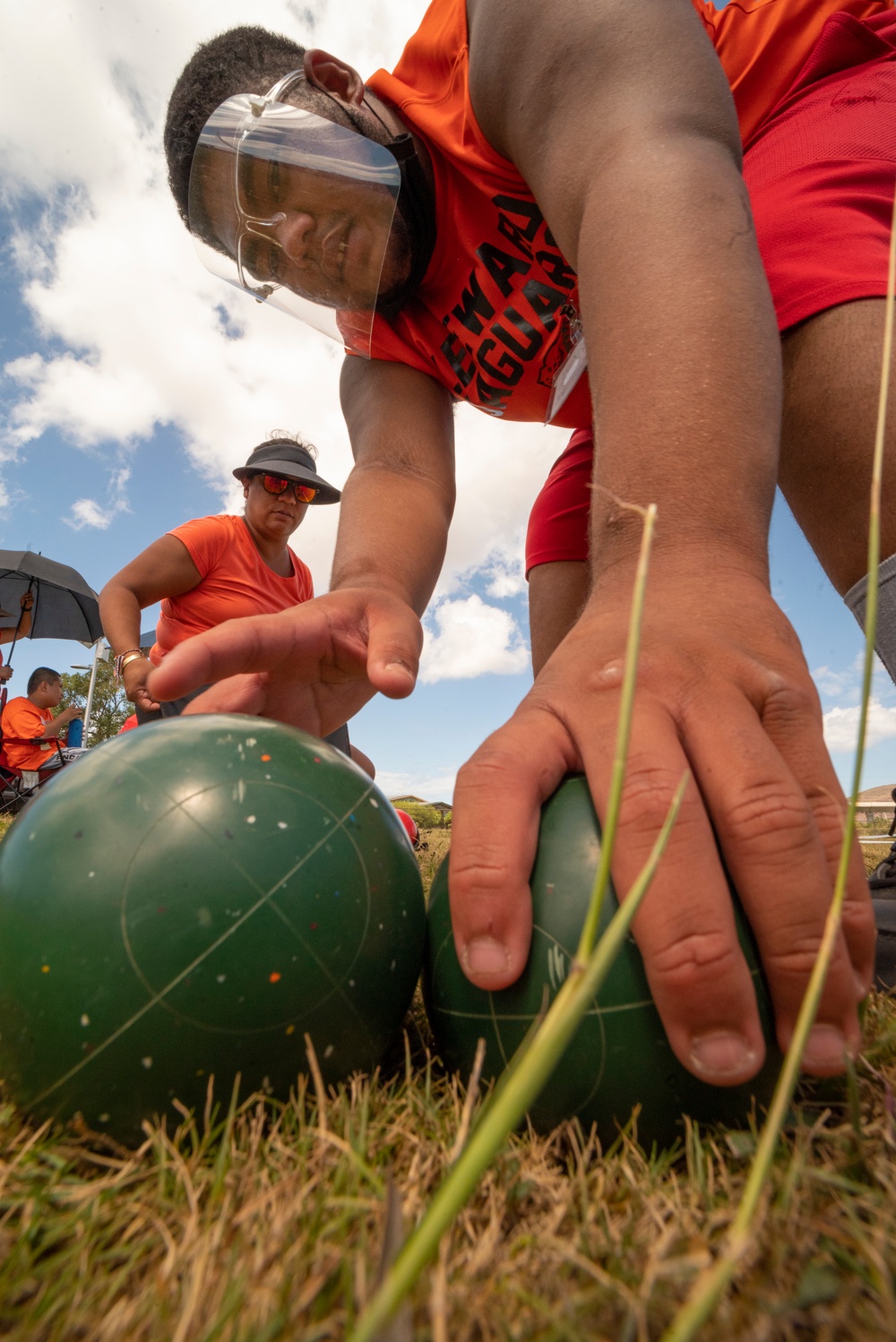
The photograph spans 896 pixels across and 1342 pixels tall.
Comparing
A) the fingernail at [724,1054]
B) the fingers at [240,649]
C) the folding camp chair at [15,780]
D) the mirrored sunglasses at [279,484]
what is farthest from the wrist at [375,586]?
the folding camp chair at [15,780]

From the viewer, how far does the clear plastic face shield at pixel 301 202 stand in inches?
96.3

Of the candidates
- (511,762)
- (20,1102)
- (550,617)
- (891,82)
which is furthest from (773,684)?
(550,617)

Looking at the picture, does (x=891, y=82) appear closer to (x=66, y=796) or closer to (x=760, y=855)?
(x=760, y=855)

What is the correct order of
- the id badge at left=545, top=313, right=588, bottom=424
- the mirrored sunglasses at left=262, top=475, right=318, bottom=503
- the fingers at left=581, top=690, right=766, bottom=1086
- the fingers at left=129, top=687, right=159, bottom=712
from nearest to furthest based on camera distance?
the fingers at left=581, top=690, right=766, bottom=1086, the id badge at left=545, top=313, right=588, bottom=424, the fingers at left=129, top=687, right=159, bottom=712, the mirrored sunglasses at left=262, top=475, right=318, bottom=503

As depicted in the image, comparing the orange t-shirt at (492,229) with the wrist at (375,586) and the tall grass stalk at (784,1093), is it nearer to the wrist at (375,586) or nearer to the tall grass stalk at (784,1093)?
the wrist at (375,586)

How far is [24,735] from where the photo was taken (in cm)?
1084

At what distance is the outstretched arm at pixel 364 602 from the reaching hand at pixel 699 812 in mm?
643

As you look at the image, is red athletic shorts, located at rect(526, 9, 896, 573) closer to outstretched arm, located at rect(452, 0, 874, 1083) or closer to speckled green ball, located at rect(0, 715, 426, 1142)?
outstretched arm, located at rect(452, 0, 874, 1083)

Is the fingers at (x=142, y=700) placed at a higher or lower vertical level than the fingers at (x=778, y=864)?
higher

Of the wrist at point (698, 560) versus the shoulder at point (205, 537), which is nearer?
the wrist at point (698, 560)

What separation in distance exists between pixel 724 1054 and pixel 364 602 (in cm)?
140

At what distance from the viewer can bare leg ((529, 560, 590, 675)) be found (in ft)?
10.6

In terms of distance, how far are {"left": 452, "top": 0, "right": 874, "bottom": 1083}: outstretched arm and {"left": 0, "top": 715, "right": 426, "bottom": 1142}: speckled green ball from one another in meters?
0.28

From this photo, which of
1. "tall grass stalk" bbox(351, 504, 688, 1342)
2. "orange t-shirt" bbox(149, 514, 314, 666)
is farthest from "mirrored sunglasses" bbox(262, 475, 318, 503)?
"tall grass stalk" bbox(351, 504, 688, 1342)
